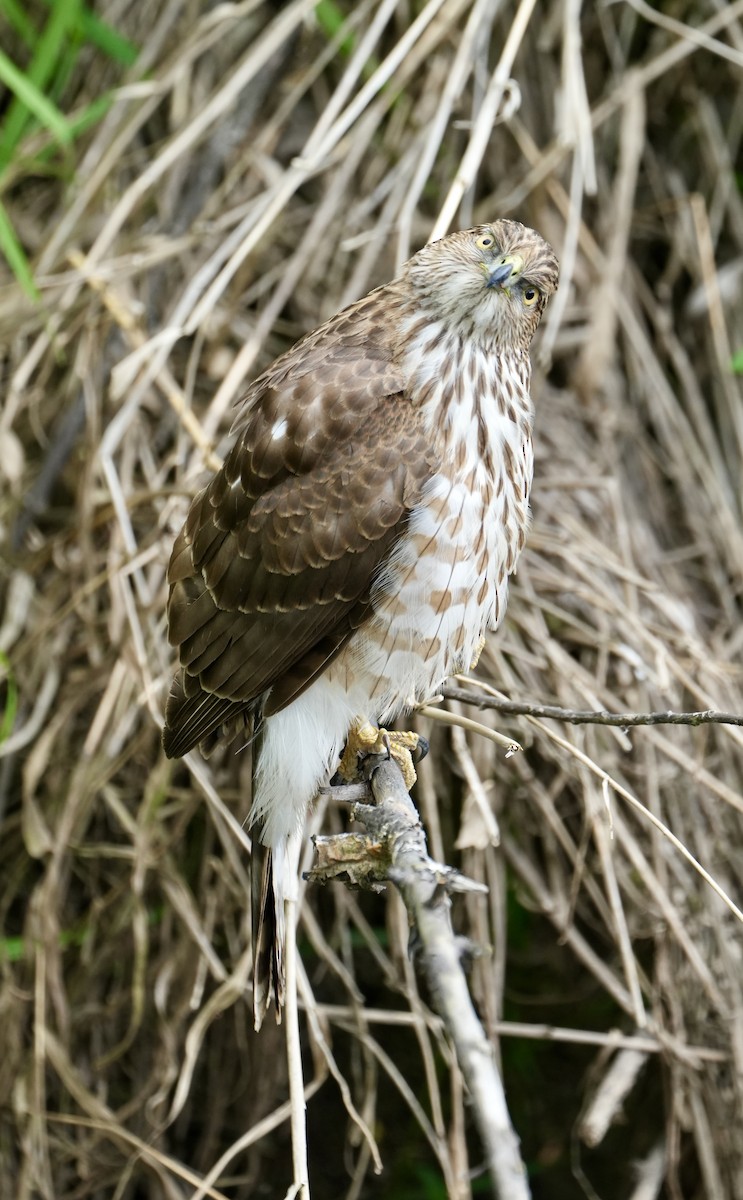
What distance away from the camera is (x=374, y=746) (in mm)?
2324

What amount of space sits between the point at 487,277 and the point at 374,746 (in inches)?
32.6

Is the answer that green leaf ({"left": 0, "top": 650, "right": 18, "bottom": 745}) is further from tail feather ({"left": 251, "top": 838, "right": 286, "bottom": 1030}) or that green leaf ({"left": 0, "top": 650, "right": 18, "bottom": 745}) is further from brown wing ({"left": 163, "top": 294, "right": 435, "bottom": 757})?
tail feather ({"left": 251, "top": 838, "right": 286, "bottom": 1030})

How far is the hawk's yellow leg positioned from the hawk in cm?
5

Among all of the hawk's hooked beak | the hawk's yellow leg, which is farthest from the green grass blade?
the hawk's yellow leg

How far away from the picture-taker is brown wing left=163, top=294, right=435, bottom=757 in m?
2.09

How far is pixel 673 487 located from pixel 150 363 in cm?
142

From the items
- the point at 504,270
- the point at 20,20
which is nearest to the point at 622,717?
the point at 504,270

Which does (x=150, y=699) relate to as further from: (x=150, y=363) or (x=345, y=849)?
(x=345, y=849)

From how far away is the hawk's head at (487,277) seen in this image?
83.9 inches

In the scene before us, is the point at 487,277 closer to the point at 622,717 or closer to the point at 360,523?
the point at 360,523

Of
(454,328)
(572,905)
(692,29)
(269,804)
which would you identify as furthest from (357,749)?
(692,29)

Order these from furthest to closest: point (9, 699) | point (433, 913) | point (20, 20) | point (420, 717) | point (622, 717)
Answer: point (20, 20) < point (420, 717) < point (9, 699) < point (622, 717) < point (433, 913)

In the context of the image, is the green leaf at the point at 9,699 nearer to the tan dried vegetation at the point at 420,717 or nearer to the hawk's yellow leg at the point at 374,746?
the tan dried vegetation at the point at 420,717

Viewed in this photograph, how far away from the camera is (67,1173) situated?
2.89m
